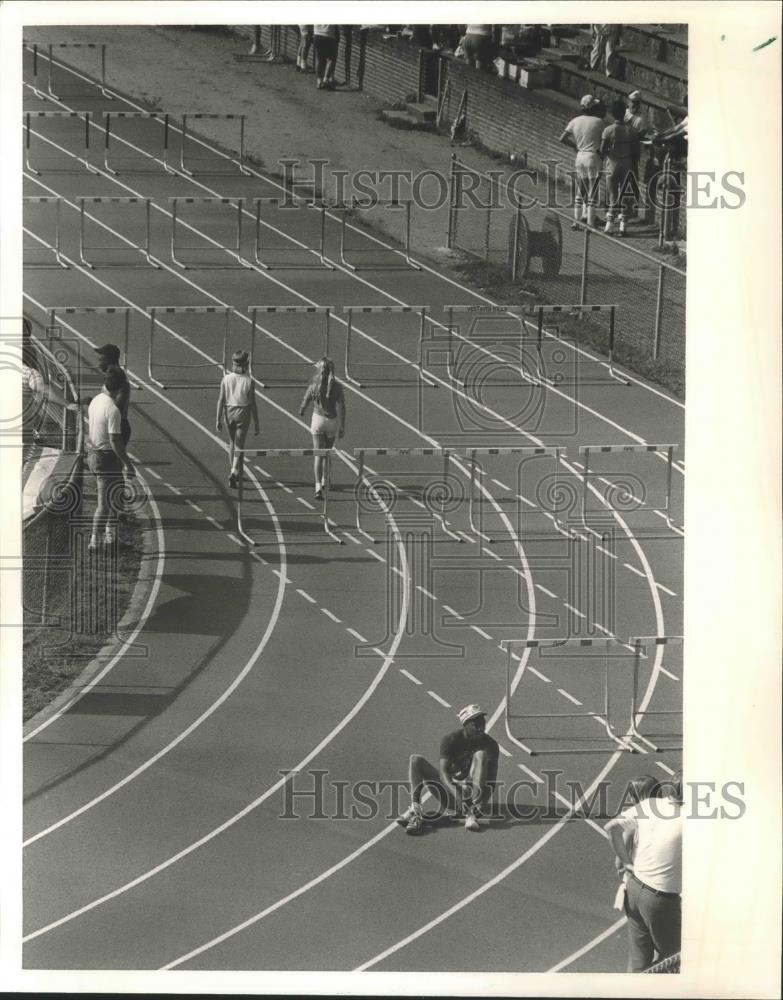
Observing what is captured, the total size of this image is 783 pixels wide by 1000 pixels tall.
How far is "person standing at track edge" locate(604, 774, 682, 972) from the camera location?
15430mm

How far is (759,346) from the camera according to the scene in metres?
16.2

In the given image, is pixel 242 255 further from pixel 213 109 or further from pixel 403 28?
pixel 403 28

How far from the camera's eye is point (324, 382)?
1967 centimetres

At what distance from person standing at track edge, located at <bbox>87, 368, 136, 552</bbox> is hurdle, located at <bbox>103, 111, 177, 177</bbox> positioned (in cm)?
284

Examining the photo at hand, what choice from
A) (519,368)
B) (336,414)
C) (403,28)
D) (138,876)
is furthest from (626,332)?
(138,876)

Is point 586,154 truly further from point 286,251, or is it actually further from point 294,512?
point 294,512

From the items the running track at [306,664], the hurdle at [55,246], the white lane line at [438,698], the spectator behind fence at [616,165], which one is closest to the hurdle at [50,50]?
the running track at [306,664]

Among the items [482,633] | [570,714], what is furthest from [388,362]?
[570,714]

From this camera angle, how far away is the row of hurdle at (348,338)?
21.0 metres

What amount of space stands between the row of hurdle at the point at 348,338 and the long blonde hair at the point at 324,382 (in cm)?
128

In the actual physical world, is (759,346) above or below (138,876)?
above

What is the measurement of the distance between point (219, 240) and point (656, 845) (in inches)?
352

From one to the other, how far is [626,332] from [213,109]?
13.6 ft

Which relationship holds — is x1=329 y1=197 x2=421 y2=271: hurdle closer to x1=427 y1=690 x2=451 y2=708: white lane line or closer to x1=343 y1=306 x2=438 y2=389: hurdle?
x1=343 y1=306 x2=438 y2=389: hurdle
